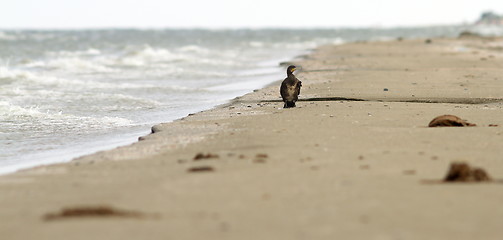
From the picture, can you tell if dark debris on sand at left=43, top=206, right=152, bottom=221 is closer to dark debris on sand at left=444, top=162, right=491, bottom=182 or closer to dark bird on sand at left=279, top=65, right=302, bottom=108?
dark debris on sand at left=444, top=162, right=491, bottom=182

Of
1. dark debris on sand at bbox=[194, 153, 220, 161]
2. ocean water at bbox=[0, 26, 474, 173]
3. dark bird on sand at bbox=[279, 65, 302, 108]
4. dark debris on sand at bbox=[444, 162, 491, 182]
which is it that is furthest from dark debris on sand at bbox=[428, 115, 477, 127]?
ocean water at bbox=[0, 26, 474, 173]

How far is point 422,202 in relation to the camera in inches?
199

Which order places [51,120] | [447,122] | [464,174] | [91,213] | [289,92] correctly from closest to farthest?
[91,213]
[464,174]
[447,122]
[289,92]
[51,120]

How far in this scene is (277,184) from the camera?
5727 millimetres

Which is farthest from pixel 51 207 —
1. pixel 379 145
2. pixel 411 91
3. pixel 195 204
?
pixel 411 91

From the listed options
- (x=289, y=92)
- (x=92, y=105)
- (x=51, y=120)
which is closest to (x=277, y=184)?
(x=289, y=92)

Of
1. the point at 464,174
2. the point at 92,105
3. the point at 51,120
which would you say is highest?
the point at 92,105

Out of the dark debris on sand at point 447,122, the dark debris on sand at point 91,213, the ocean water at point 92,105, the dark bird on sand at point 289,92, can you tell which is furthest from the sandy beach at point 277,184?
the dark bird on sand at point 289,92

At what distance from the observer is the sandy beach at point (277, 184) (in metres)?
4.51

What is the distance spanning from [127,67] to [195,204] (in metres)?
25.6

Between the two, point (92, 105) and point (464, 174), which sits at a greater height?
point (92, 105)

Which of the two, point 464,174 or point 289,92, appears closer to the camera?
point 464,174

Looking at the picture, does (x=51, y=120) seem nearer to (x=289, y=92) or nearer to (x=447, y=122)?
(x=289, y=92)

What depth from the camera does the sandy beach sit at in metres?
4.51
